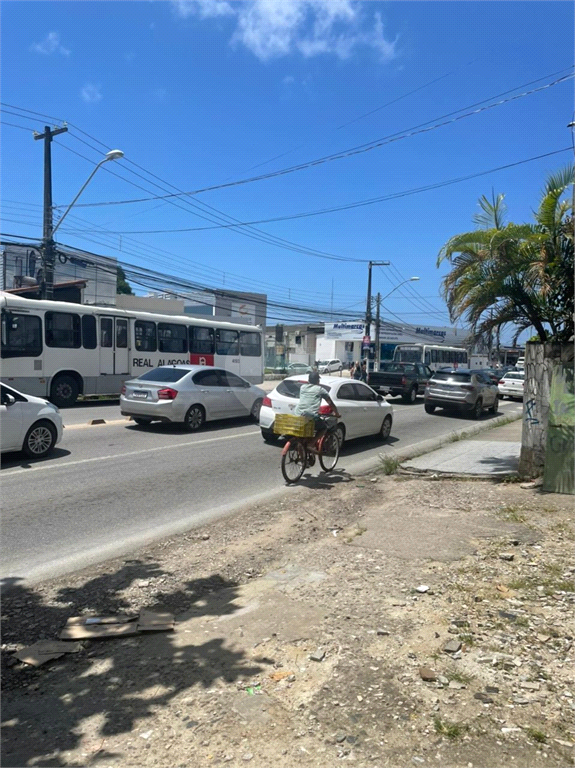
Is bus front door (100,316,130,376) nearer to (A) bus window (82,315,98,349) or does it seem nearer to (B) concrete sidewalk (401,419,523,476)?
(A) bus window (82,315,98,349)

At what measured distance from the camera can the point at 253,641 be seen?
388 centimetres

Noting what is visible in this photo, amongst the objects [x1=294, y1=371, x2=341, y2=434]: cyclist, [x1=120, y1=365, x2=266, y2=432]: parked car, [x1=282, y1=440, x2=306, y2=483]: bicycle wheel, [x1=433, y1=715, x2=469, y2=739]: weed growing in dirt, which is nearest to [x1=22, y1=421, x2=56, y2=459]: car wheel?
[x1=120, y1=365, x2=266, y2=432]: parked car

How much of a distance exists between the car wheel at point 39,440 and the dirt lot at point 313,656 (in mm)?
5040

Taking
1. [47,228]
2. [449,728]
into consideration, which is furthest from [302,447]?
[47,228]

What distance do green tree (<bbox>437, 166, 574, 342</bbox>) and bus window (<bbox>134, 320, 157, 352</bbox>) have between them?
546 inches

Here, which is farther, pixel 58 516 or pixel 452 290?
pixel 452 290

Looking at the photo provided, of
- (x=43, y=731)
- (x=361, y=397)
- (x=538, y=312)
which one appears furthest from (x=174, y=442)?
(x=43, y=731)

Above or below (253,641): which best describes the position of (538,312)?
above

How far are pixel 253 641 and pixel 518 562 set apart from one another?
8.99ft

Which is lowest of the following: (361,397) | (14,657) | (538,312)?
(14,657)

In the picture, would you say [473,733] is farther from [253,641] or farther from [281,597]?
[281,597]

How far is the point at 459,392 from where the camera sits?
20.6 meters

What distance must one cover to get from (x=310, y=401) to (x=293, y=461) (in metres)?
0.97

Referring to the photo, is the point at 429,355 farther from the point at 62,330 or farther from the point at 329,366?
the point at 62,330
